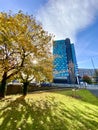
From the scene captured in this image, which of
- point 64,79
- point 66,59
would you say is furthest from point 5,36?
point 66,59

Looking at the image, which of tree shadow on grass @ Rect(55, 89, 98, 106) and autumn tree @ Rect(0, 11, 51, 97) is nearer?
autumn tree @ Rect(0, 11, 51, 97)

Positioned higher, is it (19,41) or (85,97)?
(19,41)

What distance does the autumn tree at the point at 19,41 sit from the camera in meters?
15.9

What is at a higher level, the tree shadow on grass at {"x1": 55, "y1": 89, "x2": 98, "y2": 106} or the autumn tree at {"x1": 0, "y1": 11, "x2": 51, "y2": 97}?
A: the autumn tree at {"x1": 0, "y1": 11, "x2": 51, "y2": 97}

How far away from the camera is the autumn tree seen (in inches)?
625

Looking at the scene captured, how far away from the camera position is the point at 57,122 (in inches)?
349

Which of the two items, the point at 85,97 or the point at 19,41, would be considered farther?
the point at 85,97

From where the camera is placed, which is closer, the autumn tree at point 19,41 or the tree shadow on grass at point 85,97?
the autumn tree at point 19,41

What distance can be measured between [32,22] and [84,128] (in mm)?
13351

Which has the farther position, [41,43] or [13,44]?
[41,43]

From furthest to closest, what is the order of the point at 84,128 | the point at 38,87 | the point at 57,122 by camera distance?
the point at 38,87 → the point at 57,122 → the point at 84,128

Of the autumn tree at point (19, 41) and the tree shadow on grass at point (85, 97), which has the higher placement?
the autumn tree at point (19, 41)

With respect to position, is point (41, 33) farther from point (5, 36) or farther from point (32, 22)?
point (5, 36)

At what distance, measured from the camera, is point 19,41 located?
15.8m
